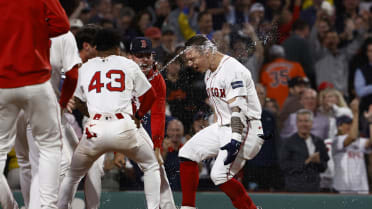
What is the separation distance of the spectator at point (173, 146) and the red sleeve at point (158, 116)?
122 cm

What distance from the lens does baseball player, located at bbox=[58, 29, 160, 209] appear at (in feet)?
17.1

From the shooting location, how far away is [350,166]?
8102 mm

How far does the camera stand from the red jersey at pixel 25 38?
4551 mm

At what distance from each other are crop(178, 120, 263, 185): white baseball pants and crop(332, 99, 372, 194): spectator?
2496mm

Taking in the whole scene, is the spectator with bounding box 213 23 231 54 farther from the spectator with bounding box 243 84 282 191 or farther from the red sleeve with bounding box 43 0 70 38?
the red sleeve with bounding box 43 0 70 38

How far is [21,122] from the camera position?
5.34 m

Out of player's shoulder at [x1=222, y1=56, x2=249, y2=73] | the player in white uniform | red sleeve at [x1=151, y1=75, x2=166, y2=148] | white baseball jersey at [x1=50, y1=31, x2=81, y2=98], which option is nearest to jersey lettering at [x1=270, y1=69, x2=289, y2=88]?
red sleeve at [x1=151, y1=75, x2=166, y2=148]

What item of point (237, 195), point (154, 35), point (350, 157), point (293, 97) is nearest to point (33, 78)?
point (237, 195)

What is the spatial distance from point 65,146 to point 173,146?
6.55ft

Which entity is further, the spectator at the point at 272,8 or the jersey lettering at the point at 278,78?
the spectator at the point at 272,8

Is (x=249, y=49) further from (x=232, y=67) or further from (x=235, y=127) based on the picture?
(x=235, y=127)

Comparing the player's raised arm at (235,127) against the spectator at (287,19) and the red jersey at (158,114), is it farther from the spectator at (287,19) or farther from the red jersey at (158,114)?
the spectator at (287,19)

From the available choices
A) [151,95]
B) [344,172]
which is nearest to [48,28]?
[151,95]

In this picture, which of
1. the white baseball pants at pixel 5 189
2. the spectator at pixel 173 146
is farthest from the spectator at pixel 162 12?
the white baseball pants at pixel 5 189
